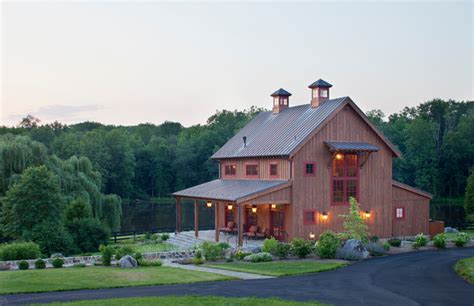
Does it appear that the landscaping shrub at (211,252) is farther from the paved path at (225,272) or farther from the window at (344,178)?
the window at (344,178)

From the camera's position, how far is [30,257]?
25.4 m

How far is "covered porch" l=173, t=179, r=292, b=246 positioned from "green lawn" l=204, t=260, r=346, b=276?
5.49 m

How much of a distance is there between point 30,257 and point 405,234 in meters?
22.1

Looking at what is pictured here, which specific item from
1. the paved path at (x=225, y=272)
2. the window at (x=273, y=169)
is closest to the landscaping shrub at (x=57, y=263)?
the paved path at (x=225, y=272)

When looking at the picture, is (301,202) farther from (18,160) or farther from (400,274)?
(18,160)

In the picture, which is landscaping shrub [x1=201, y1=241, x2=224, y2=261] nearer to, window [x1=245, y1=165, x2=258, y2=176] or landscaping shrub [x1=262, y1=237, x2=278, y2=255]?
landscaping shrub [x1=262, y1=237, x2=278, y2=255]

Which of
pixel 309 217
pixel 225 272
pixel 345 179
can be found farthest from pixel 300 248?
pixel 345 179

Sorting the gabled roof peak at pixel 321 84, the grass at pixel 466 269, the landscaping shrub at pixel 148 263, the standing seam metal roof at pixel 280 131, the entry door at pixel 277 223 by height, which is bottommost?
the landscaping shrub at pixel 148 263

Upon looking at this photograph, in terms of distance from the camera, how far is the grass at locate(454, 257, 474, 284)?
20.1m

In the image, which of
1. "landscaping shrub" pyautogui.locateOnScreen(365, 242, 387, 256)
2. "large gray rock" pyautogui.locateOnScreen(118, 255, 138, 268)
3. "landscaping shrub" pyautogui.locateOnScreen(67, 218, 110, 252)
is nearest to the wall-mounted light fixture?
"landscaping shrub" pyautogui.locateOnScreen(365, 242, 387, 256)

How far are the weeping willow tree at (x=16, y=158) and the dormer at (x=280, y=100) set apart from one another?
1630 centimetres

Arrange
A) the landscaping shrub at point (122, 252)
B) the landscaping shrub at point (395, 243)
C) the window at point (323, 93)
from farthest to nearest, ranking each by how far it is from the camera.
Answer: the window at point (323, 93), the landscaping shrub at point (395, 243), the landscaping shrub at point (122, 252)

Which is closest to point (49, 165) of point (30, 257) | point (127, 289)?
point (30, 257)

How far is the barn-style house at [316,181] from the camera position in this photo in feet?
104
